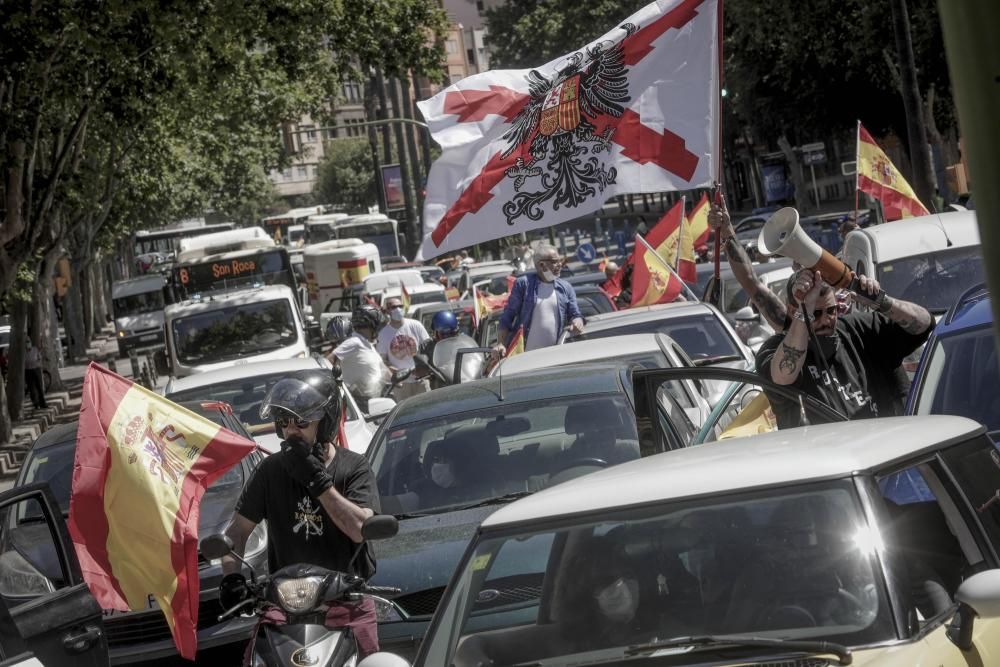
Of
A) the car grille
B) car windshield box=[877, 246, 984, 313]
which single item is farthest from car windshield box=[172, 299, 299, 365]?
the car grille

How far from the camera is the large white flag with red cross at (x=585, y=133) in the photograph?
30.2 feet

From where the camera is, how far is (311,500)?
587 centimetres

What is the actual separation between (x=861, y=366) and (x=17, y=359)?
2746 cm

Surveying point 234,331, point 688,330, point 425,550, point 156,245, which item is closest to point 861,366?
point 425,550

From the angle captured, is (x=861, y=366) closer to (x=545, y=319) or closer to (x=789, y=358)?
(x=789, y=358)

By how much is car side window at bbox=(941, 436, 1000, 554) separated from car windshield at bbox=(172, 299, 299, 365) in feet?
56.2

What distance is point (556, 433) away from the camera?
7.97 m

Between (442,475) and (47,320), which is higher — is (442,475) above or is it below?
below

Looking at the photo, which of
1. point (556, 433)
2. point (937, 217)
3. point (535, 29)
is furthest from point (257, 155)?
point (556, 433)

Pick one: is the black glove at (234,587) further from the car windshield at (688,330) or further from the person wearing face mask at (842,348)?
the car windshield at (688,330)

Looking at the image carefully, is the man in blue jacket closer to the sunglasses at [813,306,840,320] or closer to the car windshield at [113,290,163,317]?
the sunglasses at [813,306,840,320]

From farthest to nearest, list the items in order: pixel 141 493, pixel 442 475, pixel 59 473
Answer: pixel 59 473, pixel 442 475, pixel 141 493

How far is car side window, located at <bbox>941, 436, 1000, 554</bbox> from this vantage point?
4.12m

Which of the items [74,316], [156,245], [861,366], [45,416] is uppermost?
[156,245]
